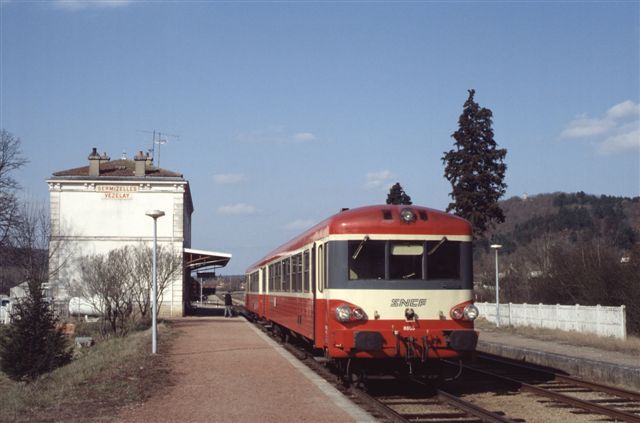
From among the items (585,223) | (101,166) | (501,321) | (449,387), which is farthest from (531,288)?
(585,223)

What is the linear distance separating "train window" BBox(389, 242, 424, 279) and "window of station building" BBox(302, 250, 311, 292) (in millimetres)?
2785

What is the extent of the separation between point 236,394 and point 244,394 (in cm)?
12

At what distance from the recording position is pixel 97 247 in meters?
46.9

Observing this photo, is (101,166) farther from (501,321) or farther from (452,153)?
(501,321)

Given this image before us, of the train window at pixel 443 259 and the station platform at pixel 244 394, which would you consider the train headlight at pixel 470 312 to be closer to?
the train window at pixel 443 259

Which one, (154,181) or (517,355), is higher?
(154,181)

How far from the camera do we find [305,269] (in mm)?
15156

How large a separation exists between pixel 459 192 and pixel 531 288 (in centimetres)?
1076

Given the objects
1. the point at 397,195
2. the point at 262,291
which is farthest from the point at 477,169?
the point at 262,291

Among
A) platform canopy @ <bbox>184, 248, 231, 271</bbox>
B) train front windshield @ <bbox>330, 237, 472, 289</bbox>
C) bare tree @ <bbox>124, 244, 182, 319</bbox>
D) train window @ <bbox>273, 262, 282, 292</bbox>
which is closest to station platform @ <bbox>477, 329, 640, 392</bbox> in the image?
train front windshield @ <bbox>330, 237, 472, 289</bbox>

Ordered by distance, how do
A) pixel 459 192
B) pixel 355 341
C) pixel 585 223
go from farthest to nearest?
pixel 585 223 → pixel 459 192 → pixel 355 341

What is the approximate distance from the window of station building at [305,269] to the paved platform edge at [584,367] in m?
5.89

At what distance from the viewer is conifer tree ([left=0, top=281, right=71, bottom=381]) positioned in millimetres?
23625

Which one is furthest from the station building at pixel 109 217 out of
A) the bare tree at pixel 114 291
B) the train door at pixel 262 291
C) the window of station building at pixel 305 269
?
the window of station building at pixel 305 269
